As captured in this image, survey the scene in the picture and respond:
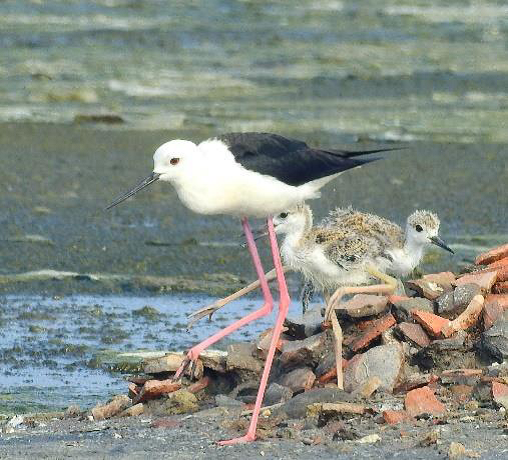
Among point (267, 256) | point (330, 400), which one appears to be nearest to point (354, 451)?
point (330, 400)

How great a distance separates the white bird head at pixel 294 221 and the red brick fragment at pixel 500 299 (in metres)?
1.16

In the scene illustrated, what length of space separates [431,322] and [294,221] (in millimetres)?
1246

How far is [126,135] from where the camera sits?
15.2 meters

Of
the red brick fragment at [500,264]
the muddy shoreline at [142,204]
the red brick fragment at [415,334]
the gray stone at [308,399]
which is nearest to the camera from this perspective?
the gray stone at [308,399]

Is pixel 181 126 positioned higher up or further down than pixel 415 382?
higher up

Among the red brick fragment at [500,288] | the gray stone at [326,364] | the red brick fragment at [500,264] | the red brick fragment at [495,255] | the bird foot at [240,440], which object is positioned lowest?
the bird foot at [240,440]

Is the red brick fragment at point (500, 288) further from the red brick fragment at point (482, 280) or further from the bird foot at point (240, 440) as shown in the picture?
the bird foot at point (240, 440)

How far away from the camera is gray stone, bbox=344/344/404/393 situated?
6.65 m

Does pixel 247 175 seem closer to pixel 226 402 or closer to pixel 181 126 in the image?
pixel 226 402

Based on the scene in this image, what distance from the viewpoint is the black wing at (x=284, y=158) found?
22.0 ft

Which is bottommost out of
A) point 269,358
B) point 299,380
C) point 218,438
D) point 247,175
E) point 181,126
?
point 218,438

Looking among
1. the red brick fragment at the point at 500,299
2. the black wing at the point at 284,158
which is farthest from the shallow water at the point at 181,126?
the red brick fragment at the point at 500,299

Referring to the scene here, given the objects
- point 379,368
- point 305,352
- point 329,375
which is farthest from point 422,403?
point 305,352

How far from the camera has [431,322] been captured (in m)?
6.86
